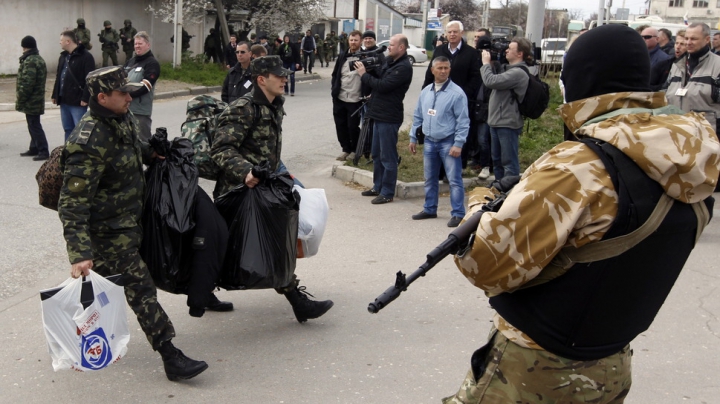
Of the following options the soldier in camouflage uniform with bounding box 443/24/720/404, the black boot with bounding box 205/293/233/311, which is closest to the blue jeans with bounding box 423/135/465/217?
the black boot with bounding box 205/293/233/311

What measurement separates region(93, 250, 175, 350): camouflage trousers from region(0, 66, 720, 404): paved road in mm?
317

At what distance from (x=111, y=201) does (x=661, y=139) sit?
2.85 m

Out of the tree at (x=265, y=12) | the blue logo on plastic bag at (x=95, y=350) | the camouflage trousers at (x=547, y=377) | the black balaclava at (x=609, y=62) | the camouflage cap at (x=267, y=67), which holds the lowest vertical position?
the blue logo on plastic bag at (x=95, y=350)

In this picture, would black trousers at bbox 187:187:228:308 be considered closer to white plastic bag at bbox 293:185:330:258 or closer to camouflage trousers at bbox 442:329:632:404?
white plastic bag at bbox 293:185:330:258

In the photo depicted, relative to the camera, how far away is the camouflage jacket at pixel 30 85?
10.6 m

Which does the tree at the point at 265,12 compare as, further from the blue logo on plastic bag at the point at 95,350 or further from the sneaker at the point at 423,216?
the blue logo on plastic bag at the point at 95,350

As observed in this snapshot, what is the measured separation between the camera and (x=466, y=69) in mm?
9266

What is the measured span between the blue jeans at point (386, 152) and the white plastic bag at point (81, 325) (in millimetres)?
5019

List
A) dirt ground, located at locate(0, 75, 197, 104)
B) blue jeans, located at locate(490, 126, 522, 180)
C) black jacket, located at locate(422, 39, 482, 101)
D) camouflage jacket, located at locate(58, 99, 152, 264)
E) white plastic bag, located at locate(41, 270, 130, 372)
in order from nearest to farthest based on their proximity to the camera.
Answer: white plastic bag, located at locate(41, 270, 130, 372), camouflage jacket, located at locate(58, 99, 152, 264), blue jeans, located at locate(490, 126, 522, 180), black jacket, located at locate(422, 39, 482, 101), dirt ground, located at locate(0, 75, 197, 104)

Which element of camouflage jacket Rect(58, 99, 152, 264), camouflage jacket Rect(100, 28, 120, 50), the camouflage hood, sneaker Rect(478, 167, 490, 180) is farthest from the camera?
camouflage jacket Rect(100, 28, 120, 50)

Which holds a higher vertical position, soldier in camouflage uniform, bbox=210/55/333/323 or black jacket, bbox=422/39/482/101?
black jacket, bbox=422/39/482/101

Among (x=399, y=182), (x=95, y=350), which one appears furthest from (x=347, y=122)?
(x=95, y=350)

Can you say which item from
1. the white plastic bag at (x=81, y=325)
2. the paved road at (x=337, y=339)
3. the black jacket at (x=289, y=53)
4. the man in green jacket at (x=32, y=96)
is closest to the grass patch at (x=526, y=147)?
the paved road at (x=337, y=339)

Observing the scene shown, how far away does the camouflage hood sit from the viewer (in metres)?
1.97
